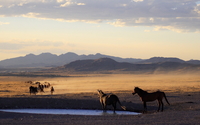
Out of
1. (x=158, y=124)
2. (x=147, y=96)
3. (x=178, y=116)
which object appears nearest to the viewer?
(x=158, y=124)

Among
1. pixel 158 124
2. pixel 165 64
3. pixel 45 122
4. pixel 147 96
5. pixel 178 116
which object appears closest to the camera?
pixel 158 124

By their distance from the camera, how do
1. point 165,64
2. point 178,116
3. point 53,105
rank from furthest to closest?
point 165,64
point 53,105
point 178,116

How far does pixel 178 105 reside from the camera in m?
21.1

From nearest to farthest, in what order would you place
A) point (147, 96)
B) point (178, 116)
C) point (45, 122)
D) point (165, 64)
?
point (45, 122)
point (178, 116)
point (147, 96)
point (165, 64)

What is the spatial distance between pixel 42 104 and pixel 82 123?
9.39 meters

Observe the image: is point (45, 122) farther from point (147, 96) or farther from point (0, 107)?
point (0, 107)

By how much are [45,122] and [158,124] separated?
4.59 metres

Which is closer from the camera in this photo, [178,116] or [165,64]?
[178,116]

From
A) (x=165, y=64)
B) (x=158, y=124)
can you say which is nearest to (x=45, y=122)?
(x=158, y=124)

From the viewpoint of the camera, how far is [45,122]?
13.8 metres

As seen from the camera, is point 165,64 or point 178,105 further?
point 165,64

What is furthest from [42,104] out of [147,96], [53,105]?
[147,96]

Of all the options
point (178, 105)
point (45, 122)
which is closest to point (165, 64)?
point (178, 105)

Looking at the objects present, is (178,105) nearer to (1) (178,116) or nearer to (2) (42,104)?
(1) (178,116)
